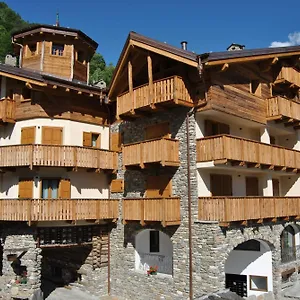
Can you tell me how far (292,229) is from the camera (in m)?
24.0

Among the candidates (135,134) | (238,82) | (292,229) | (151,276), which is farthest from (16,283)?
(292,229)

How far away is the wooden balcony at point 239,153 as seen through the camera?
1683cm

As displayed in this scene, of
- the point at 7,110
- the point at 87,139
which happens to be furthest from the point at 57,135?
the point at 7,110

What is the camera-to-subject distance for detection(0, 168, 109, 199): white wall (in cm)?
1994

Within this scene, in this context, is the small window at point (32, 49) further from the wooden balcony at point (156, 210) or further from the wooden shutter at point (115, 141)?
the wooden balcony at point (156, 210)

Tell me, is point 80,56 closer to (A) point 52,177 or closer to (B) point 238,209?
(A) point 52,177

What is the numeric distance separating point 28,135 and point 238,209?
11777 mm


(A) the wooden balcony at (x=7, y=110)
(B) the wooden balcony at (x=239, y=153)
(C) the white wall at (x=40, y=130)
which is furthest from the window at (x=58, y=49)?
(B) the wooden balcony at (x=239, y=153)

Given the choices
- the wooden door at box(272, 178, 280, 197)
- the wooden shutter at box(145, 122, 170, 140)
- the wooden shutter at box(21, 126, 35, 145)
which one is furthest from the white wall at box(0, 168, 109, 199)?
the wooden door at box(272, 178, 280, 197)

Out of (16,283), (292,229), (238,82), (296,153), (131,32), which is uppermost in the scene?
(131,32)

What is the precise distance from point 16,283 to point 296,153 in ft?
56.1

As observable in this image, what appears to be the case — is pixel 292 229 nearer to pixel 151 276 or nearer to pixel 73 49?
pixel 151 276

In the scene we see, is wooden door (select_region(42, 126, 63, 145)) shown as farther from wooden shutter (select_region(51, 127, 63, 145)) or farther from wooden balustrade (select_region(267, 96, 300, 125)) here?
wooden balustrade (select_region(267, 96, 300, 125))

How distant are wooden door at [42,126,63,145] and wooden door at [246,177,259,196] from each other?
35.4ft
